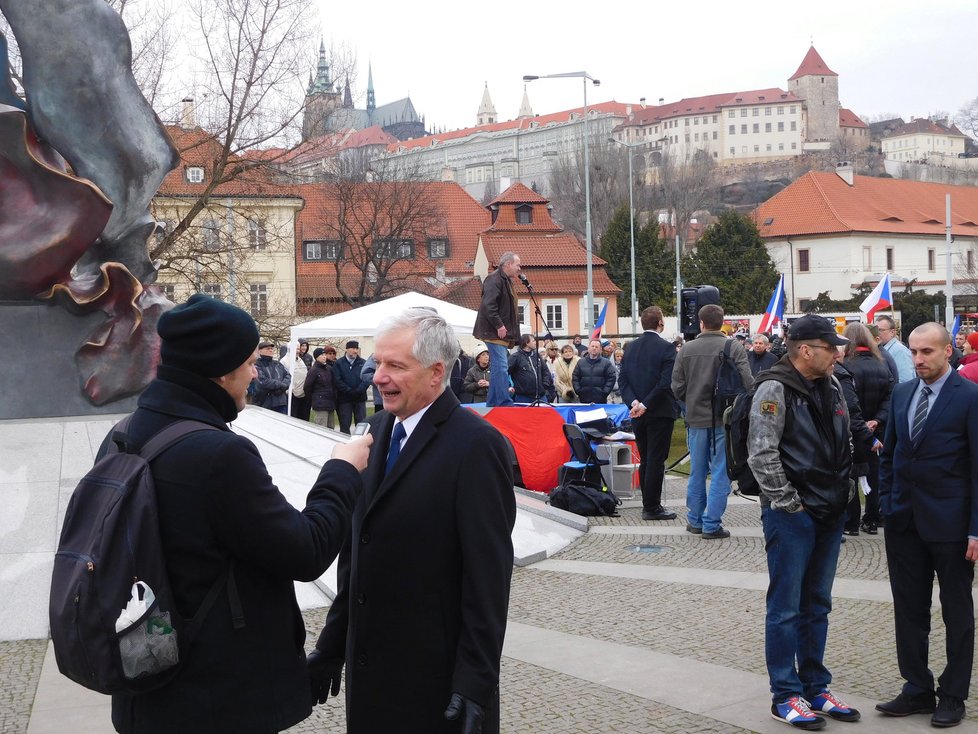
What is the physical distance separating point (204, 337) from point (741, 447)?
3.62 meters

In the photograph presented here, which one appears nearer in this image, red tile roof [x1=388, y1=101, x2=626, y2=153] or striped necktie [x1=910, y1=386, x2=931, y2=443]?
striped necktie [x1=910, y1=386, x2=931, y2=443]

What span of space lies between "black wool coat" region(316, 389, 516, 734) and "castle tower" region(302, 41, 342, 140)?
24.0 meters

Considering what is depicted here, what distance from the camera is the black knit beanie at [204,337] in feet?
10.1

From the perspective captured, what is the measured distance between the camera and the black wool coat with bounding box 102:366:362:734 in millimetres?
2969

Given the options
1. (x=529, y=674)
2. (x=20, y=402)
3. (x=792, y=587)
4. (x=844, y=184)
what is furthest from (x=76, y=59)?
(x=844, y=184)

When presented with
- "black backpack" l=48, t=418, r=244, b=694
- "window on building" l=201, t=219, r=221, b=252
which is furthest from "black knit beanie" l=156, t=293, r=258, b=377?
"window on building" l=201, t=219, r=221, b=252

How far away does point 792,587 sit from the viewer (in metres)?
5.63

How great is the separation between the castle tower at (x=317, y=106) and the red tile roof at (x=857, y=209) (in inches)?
2802

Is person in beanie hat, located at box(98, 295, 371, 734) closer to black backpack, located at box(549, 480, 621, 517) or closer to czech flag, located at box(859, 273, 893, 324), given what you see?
black backpack, located at box(549, 480, 621, 517)

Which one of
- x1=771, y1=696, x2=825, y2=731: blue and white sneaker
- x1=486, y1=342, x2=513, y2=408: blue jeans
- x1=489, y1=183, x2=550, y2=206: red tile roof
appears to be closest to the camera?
x1=771, y1=696, x2=825, y2=731: blue and white sneaker

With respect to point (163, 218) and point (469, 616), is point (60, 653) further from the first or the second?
point (163, 218)

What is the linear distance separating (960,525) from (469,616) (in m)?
3.46

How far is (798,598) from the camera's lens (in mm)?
5656

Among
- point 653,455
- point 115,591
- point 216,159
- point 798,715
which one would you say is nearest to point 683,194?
point 216,159
